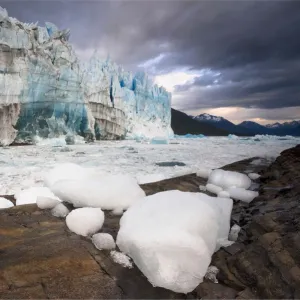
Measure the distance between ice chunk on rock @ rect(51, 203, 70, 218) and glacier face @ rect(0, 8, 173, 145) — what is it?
2271cm

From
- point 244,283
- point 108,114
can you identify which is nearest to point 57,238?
point 244,283

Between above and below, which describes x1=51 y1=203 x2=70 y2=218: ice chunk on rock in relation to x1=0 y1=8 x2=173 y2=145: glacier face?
below

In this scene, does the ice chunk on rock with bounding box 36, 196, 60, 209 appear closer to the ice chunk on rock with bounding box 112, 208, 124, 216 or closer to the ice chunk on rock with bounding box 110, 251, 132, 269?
the ice chunk on rock with bounding box 112, 208, 124, 216

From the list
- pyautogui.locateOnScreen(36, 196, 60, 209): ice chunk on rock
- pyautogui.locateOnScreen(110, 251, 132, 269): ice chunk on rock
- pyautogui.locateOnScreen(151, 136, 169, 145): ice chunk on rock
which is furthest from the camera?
pyautogui.locateOnScreen(151, 136, 169, 145): ice chunk on rock

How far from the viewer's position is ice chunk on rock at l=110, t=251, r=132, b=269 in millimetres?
1975

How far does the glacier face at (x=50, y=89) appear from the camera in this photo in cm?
2281

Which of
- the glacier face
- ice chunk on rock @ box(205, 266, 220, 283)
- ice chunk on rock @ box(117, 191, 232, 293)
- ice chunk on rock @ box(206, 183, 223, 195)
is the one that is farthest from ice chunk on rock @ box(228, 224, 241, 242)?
the glacier face

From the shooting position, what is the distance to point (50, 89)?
2539cm

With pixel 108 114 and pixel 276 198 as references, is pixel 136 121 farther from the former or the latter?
pixel 276 198

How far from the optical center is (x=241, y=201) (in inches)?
147

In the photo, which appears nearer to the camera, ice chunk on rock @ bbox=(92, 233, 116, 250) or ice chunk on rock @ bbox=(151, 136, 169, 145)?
ice chunk on rock @ bbox=(92, 233, 116, 250)

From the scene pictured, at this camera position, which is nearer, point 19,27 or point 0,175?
point 0,175

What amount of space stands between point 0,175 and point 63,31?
23738 mm

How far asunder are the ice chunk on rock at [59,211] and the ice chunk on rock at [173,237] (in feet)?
2.56
